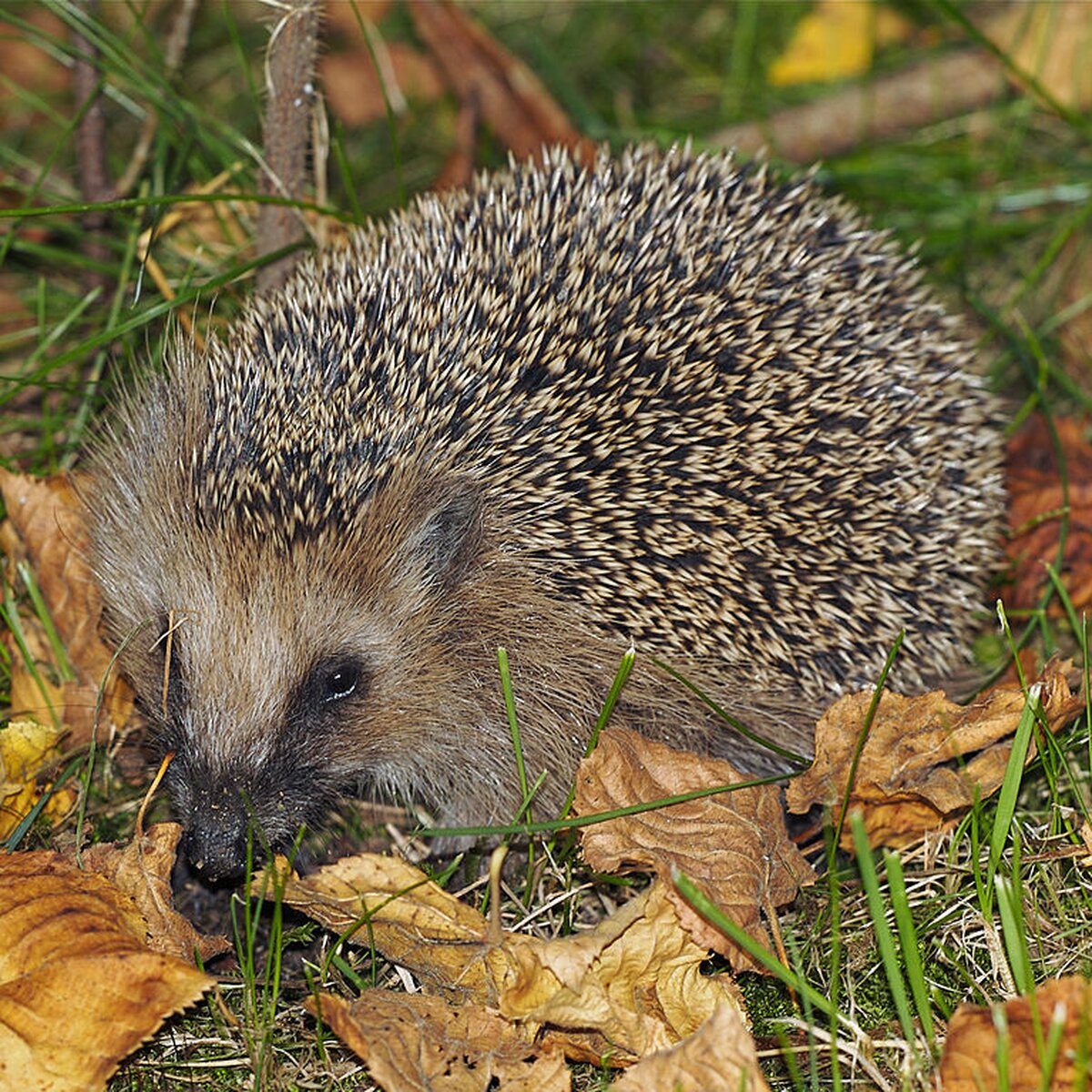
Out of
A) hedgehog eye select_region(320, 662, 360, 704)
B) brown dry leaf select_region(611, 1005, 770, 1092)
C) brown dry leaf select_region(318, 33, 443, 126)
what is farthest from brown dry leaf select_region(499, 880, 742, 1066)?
brown dry leaf select_region(318, 33, 443, 126)

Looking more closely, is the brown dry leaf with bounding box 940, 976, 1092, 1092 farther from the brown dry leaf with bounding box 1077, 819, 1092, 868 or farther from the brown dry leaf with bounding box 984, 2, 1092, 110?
the brown dry leaf with bounding box 984, 2, 1092, 110

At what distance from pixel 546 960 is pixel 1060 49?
13.6ft

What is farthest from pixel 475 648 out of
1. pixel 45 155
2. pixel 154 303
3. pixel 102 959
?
pixel 45 155

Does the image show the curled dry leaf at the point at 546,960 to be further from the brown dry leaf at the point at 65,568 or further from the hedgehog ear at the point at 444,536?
the brown dry leaf at the point at 65,568

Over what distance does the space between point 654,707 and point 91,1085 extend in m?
1.44

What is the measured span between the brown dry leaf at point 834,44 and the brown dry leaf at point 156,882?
401 cm

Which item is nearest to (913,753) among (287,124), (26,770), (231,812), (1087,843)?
(1087,843)

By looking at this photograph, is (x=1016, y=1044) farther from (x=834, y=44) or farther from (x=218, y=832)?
Result: (x=834, y=44)

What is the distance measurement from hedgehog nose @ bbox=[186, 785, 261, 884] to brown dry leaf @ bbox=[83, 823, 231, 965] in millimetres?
106

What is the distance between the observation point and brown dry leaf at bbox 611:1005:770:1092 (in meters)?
2.60

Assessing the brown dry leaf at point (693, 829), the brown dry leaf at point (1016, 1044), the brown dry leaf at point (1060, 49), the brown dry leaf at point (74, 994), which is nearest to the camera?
the brown dry leaf at point (1016, 1044)

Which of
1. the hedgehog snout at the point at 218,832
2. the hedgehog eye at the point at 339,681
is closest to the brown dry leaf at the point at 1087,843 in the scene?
the hedgehog eye at the point at 339,681

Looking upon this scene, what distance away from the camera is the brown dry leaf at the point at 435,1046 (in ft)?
9.14

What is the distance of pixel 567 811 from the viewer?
337 cm
